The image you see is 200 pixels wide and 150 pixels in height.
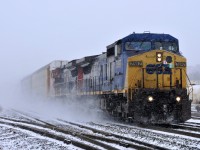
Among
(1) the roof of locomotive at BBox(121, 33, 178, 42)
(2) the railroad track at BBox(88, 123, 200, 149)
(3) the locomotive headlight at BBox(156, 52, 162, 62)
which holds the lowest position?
(2) the railroad track at BBox(88, 123, 200, 149)

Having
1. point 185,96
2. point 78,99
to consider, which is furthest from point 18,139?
point 78,99

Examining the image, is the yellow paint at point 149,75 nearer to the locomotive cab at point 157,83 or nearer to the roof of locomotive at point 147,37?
the locomotive cab at point 157,83

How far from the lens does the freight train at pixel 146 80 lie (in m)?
12.5

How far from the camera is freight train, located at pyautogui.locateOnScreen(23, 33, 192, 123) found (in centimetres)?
1250

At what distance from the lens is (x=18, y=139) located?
1007 cm

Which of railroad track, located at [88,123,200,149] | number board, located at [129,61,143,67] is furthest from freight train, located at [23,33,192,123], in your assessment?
railroad track, located at [88,123,200,149]

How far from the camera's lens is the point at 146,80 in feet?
43.7

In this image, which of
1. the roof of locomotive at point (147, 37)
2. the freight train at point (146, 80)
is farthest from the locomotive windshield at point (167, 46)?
the roof of locomotive at point (147, 37)

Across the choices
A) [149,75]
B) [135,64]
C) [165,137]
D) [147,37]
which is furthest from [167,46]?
[165,137]

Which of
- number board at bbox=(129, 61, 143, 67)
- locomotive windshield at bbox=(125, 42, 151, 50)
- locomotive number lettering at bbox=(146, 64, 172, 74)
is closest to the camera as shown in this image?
number board at bbox=(129, 61, 143, 67)

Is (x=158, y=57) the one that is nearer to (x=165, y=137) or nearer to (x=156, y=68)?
(x=156, y=68)

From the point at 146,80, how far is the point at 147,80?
0.14ft

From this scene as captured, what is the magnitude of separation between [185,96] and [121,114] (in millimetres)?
2930

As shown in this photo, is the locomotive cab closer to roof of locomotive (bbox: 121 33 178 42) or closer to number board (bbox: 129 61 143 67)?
number board (bbox: 129 61 143 67)
